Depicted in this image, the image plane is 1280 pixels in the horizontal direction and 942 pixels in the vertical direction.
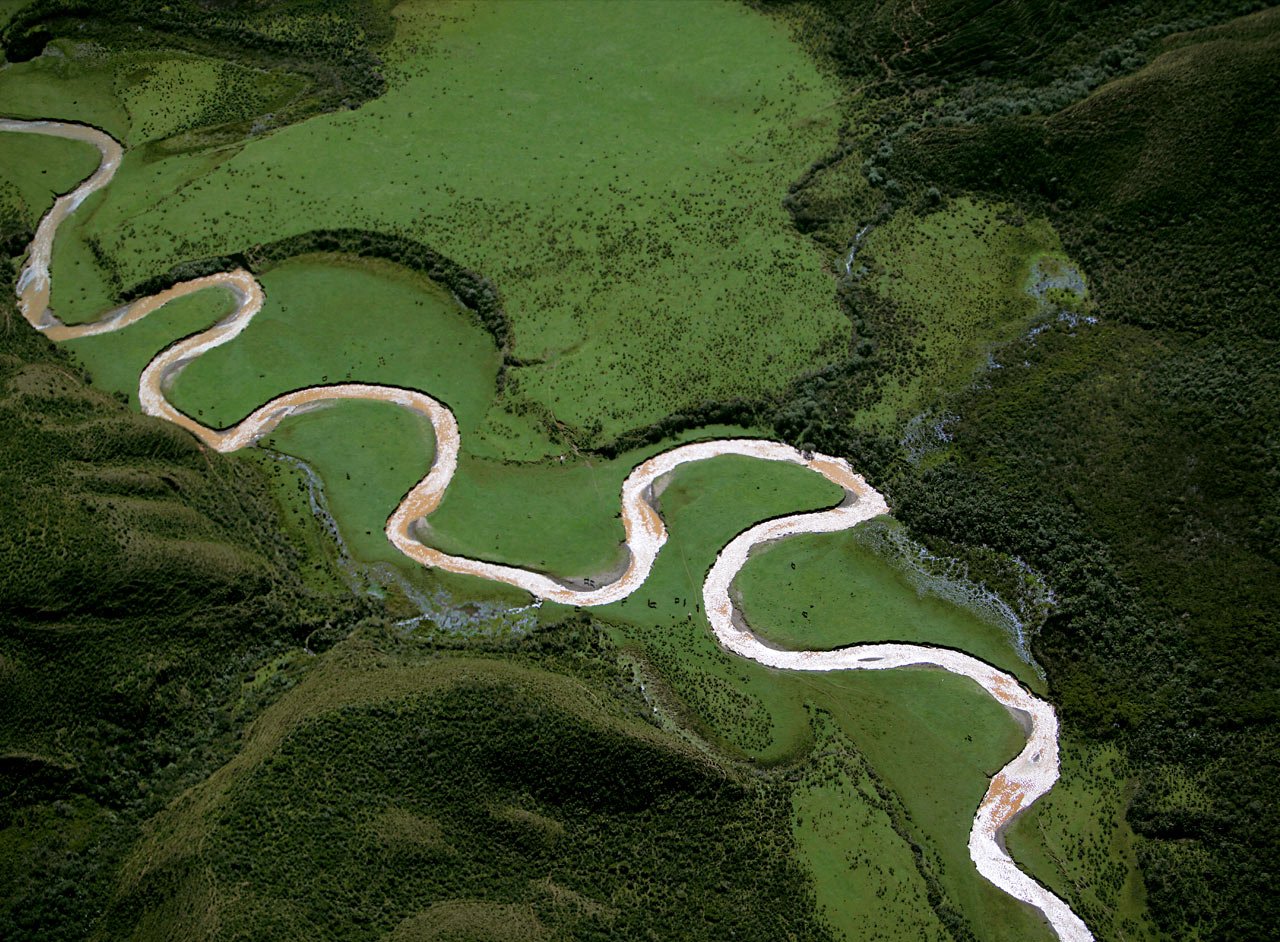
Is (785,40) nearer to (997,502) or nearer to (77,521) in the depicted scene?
(997,502)

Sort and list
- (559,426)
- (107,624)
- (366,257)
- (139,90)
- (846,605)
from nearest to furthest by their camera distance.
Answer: (107,624) < (846,605) < (559,426) < (366,257) < (139,90)

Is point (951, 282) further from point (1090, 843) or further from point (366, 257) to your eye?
point (366, 257)

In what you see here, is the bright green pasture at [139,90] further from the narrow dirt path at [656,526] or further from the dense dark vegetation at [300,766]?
the dense dark vegetation at [300,766]

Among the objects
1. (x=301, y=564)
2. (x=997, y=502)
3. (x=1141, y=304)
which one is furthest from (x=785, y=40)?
(x=301, y=564)

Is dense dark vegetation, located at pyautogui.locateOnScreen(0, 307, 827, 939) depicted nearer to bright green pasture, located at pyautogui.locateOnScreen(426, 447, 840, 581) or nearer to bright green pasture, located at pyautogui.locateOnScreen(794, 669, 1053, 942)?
bright green pasture, located at pyautogui.locateOnScreen(426, 447, 840, 581)

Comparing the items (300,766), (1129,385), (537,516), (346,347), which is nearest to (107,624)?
(300,766)

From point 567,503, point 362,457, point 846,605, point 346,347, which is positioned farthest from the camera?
point 346,347

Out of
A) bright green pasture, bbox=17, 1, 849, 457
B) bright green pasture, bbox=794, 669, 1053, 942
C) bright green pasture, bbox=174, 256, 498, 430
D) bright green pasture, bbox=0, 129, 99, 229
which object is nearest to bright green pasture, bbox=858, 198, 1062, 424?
bright green pasture, bbox=17, 1, 849, 457

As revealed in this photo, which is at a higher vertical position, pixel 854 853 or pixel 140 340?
pixel 140 340
